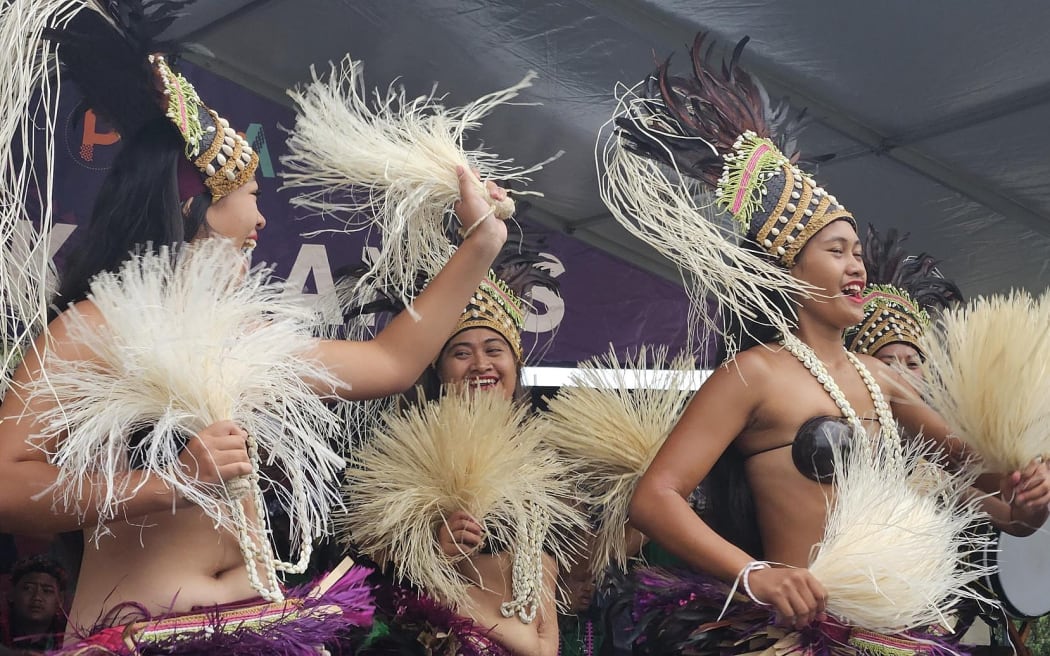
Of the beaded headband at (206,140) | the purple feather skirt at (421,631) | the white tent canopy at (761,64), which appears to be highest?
the white tent canopy at (761,64)

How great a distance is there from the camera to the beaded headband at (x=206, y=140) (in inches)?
88.8

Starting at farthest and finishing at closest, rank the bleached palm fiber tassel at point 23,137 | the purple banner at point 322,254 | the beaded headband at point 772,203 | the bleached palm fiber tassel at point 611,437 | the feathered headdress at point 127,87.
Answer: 1. the purple banner at point 322,254
2. the bleached palm fiber tassel at point 611,437
3. the beaded headband at point 772,203
4. the feathered headdress at point 127,87
5. the bleached palm fiber tassel at point 23,137

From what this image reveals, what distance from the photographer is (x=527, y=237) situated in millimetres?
3855

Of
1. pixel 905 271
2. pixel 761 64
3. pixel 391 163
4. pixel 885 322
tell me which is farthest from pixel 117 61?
pixel 905 271

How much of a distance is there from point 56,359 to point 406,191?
31.1 inches

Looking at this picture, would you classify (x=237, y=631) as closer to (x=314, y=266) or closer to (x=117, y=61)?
(x=117, y=61)

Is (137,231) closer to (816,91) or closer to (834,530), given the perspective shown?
(834,530)

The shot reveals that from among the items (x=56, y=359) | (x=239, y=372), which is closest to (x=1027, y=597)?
(x=239, y=372)

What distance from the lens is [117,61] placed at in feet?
7.46

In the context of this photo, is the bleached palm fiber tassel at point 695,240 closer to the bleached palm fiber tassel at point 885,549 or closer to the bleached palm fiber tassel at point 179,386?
the bleached palm fiber tassel at point 885,549

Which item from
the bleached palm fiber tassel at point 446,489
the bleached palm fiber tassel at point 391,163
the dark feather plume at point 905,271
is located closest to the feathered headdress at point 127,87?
the bleached palm fiber tassel at point 391,163

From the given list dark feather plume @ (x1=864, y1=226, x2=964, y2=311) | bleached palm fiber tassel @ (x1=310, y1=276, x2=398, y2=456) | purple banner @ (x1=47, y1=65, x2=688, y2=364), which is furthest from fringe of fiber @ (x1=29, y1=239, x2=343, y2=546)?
dark feather plume @ (x1=864, y1=226, x2=964, y2=311)

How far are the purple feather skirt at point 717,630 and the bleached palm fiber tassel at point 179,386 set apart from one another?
0.98 meters


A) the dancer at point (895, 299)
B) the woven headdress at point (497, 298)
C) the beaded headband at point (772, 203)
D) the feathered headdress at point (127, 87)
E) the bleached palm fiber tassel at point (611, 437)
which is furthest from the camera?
the dancer at point (895, 299)
